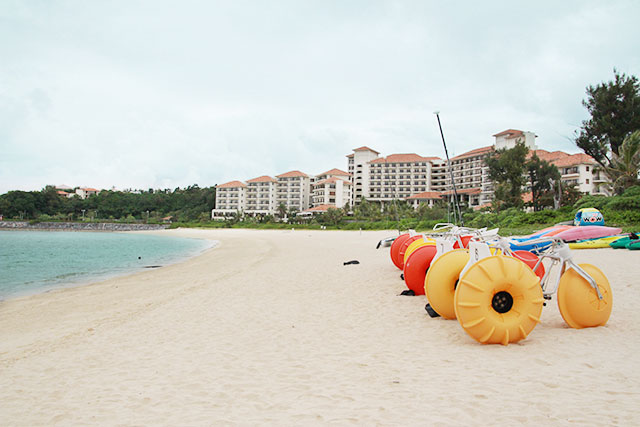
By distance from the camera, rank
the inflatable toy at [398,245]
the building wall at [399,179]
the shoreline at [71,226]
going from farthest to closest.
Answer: the shoreline at [71,226] → the building wall at [399,179] → the inflatable toy at [398,245]

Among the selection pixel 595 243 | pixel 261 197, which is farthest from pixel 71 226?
pixel 595 243

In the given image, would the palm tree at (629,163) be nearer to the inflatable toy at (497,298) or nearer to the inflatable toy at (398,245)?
the inflatable toy at (398,245)

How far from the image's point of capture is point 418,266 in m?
7.97

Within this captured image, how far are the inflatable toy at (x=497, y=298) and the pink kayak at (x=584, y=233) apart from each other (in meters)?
10.7

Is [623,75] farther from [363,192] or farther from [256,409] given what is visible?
[363,192]

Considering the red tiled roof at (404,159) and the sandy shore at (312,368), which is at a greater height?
the red tiled roof at (404,159)

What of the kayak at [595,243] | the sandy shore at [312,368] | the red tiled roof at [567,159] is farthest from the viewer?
the red tiled roof at [567,159]

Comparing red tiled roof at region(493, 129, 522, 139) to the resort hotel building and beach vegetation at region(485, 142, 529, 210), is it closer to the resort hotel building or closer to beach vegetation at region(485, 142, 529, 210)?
the resort hotel building

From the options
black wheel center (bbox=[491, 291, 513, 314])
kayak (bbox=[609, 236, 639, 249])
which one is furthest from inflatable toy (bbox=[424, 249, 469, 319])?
kayak (bbox=[609, 236, 639, 249])

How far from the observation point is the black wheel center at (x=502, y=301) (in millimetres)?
4770

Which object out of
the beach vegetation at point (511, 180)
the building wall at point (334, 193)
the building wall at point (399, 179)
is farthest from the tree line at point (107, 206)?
the beach vegetation at point (511, 180)

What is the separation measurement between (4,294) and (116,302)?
6.18 m

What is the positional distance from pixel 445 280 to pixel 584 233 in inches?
437

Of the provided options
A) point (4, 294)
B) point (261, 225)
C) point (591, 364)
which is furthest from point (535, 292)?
point (261, 225)
